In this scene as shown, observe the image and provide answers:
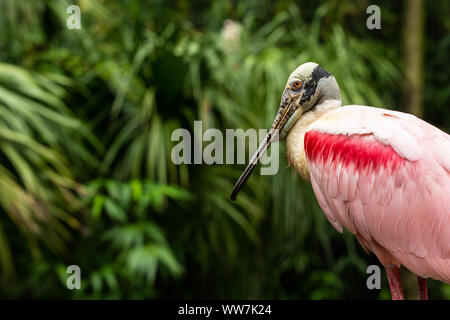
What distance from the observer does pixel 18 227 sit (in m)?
2.29

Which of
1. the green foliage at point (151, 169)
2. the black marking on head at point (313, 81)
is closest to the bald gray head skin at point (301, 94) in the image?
the black marking on head at point (313, 81)

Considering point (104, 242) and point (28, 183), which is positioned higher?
point (28, 183)

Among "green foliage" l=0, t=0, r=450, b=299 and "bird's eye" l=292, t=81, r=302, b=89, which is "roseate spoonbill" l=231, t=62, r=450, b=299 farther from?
"green foliage" l=0, t=0, r=450, b=299

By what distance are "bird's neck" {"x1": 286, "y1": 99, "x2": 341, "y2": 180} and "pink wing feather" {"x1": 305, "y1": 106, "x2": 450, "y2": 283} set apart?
0.02 m

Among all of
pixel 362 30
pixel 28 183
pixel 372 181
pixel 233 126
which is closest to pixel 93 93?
pixel 28 183

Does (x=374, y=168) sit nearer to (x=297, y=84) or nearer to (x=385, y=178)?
(x=385, y=178)

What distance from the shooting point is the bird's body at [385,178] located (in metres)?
0.91

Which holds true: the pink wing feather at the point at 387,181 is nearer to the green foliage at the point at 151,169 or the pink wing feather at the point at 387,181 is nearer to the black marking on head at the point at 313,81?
the black marking on head at the point at 313,81

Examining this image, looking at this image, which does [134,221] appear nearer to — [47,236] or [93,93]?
[47,236]

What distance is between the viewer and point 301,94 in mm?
831

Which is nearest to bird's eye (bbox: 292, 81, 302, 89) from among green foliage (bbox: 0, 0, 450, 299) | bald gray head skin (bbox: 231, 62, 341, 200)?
bald gray head skin (bbox: 231, 62, 341, 200)

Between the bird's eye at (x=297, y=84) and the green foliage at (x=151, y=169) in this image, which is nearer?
the bird's eye at (x=297, y=84)

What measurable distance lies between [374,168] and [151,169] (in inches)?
54.4

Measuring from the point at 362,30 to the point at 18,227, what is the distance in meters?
1.47
